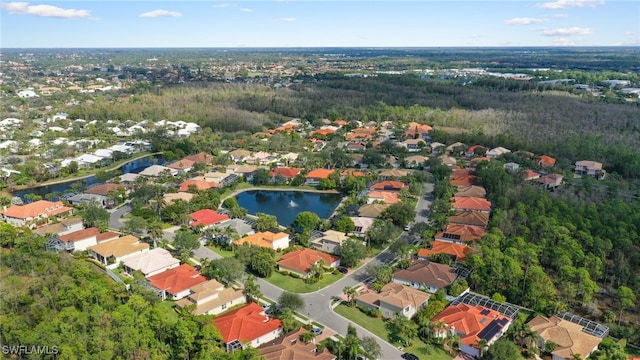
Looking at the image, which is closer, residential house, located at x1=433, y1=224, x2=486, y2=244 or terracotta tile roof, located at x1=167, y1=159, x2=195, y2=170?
residential house, located at x1=433, y1=224, x2=486, y2=244

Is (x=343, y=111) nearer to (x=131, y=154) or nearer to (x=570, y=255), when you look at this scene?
(x=131, y=154)

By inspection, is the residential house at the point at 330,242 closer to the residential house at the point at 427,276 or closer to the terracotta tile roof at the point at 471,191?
the residential house at the point at 427,276

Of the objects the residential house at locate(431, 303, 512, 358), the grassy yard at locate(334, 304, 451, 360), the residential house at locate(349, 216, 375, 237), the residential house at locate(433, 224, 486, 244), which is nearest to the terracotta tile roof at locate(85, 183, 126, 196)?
the residential house at locate(349, 216, 375, 237)

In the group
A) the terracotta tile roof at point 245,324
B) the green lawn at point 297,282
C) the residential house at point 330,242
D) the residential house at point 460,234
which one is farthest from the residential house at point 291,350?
the residential house at point 460,234

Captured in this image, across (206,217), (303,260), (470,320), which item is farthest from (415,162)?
(470,320)

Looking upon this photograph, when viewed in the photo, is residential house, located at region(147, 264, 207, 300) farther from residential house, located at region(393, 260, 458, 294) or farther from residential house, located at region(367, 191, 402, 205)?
residential house, located at region(367, 191, 402, 205)

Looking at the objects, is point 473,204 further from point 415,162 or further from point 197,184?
point 197,184

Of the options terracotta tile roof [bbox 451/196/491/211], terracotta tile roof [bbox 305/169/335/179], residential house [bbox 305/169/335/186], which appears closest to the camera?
terracotta tile roof [bbox 451/196/491/211]
